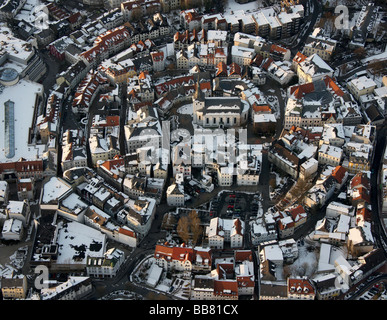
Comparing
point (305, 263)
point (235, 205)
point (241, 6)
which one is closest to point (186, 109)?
point (235, 205)

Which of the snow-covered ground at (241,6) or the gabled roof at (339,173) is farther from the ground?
the snow-covered ground at (241,6)

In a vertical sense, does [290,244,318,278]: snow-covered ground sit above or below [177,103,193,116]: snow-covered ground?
below

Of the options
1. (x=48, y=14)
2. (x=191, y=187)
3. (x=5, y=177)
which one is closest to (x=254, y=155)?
(x=191, y=187)

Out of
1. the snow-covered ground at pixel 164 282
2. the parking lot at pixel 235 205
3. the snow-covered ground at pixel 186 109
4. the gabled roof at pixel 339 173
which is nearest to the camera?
the snow-covered ground at pixel 164 282

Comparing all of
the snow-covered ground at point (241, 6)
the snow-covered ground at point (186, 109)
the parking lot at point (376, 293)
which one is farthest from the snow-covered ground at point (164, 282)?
the snow-covered ground at point (241, 6)

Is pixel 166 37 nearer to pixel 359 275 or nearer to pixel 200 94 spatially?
pixel 200 94

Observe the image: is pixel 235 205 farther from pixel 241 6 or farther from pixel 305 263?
pixel 241 6

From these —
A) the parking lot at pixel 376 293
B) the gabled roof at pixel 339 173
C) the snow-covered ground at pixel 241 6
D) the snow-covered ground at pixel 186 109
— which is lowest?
the parking lot at pixel 376 293

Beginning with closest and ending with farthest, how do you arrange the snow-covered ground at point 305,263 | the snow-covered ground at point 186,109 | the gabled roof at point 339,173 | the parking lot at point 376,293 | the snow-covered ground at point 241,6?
the parking lot at point 376,293 < the snow-covered ground at point 305,263 < the gabled roof at point 339,173 < the snow-covered ground at point 186,109 < the snow-covered ground at point 241,6

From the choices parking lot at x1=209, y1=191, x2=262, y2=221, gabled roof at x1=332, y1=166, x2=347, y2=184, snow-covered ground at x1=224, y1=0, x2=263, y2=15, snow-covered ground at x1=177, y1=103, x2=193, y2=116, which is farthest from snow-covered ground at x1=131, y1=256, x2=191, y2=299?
snow-covered ground at x1=224, y1=0, x2=263, y2=15

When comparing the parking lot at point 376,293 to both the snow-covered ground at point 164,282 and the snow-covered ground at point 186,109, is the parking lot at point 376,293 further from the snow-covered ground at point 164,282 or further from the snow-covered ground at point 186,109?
the snow-covered ground at point 186,109

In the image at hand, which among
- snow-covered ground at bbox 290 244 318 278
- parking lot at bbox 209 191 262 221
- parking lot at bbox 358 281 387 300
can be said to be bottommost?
parking lot at bbox 358 281 387 300

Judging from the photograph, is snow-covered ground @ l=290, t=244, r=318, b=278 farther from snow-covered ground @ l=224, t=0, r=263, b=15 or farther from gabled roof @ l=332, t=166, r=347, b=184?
snow-covered ground @ l=224, t=0, r=263, b=15
